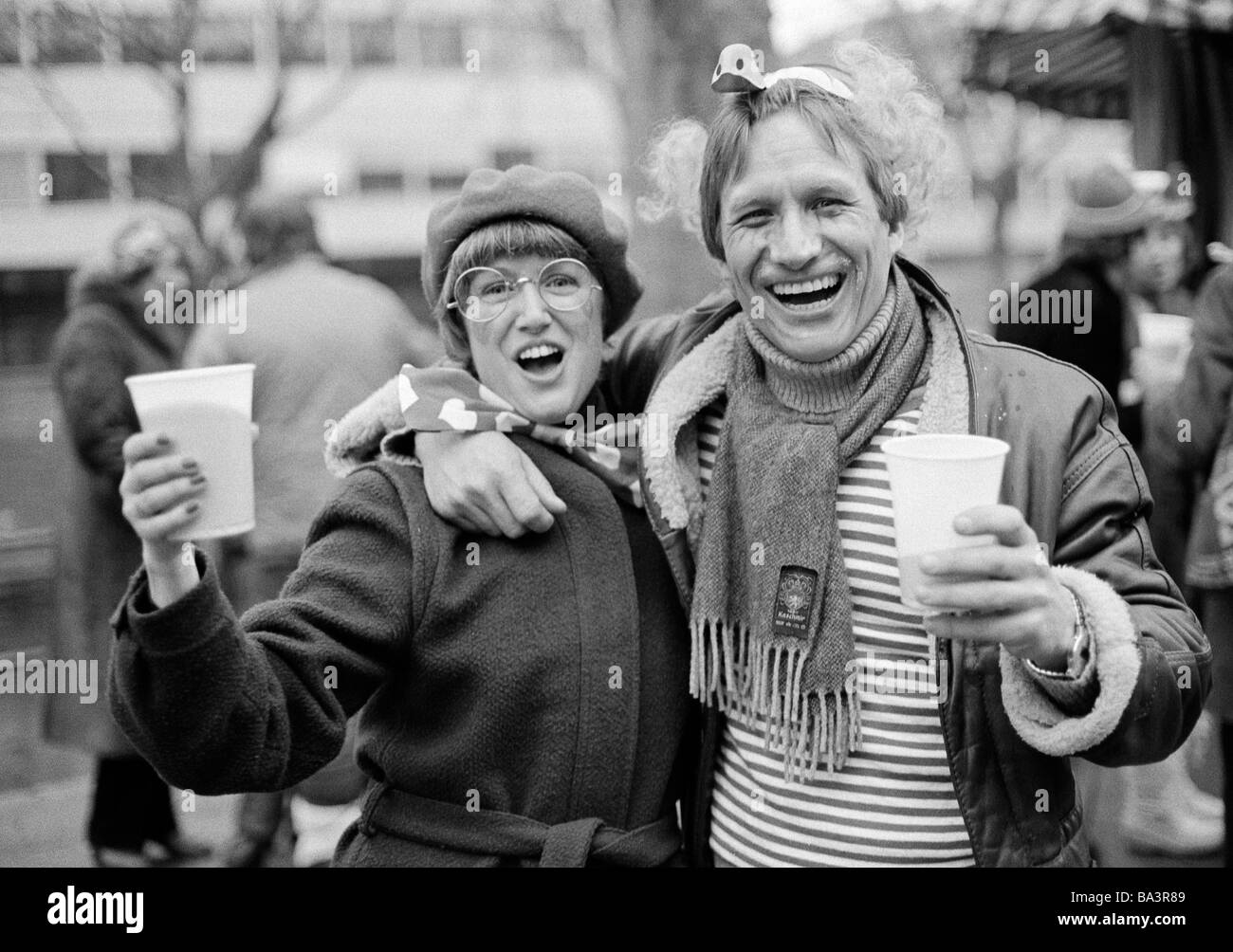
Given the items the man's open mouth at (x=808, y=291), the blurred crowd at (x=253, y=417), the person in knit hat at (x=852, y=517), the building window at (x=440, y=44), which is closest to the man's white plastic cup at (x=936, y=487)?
the person in knit hat at (x=852, y=517)

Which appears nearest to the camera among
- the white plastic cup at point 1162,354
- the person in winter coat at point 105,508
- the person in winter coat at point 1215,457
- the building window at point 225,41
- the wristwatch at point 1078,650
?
the wristwatch at point 1078,650

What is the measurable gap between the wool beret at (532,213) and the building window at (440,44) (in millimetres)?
18249

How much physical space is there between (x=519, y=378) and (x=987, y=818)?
0.94 meters

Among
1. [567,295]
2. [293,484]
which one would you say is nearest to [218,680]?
[567,295]

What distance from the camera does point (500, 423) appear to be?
1970 mm

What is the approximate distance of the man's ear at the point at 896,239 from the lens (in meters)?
1.95

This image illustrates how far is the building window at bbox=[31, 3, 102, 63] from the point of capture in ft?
16.0

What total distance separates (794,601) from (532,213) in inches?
28.5

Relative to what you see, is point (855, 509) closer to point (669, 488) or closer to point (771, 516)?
point (771, 516)

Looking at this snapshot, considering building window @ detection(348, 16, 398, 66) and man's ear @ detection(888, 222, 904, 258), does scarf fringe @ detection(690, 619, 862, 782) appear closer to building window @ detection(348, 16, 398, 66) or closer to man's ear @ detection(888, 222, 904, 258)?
man's ear @ detection(888, 222, 904, 258)

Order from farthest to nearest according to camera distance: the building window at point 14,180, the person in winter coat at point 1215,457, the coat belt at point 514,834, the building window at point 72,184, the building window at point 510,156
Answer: the building window at point 510,156, the building window at point 72,184, the building window at point 14,180, the person in winter coat at point 1215,457, the coat belt at point 514,834

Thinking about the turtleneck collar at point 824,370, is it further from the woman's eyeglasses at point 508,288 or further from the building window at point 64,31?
the building window at point 64,31

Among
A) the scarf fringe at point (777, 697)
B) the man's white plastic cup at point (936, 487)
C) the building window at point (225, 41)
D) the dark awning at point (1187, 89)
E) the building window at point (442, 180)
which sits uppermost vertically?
the building window at point (442, 180)

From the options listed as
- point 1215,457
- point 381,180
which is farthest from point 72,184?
point 1215,457
